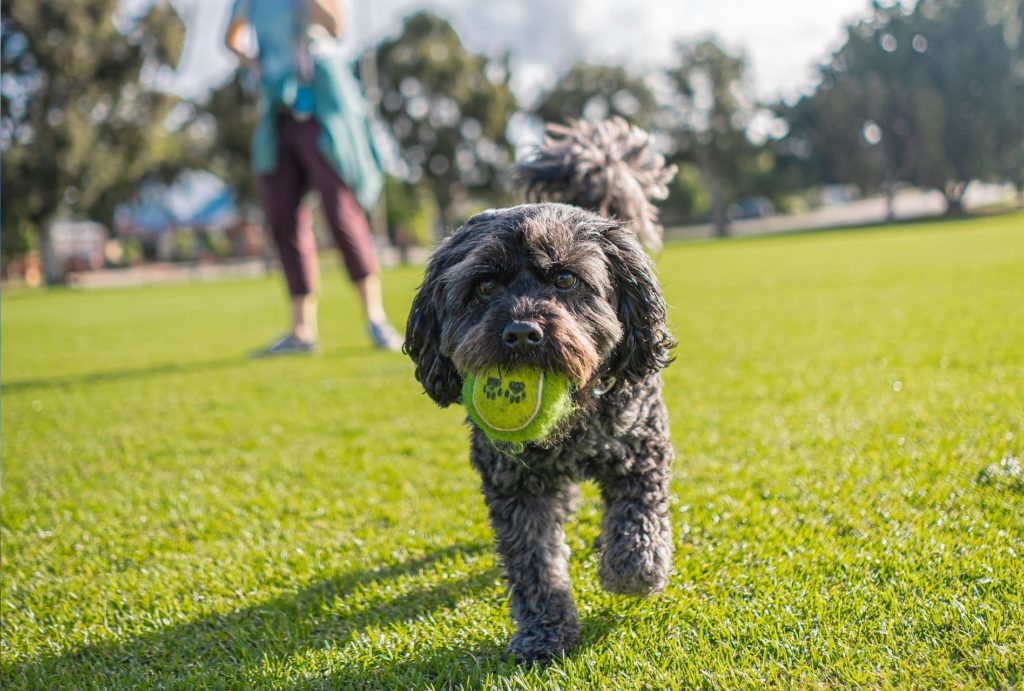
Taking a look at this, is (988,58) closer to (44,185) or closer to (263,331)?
(263,331)

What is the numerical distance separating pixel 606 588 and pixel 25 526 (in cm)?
318

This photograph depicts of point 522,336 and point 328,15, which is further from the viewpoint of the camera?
point 328,15

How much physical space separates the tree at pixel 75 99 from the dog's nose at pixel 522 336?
42722 millimetres

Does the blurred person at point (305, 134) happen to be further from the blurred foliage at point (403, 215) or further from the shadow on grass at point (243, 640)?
the blurred foliage at point (403, 215)

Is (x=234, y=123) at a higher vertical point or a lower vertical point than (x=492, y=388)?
higher

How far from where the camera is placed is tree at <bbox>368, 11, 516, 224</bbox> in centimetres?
5372

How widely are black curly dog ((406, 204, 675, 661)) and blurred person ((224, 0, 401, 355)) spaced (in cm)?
551

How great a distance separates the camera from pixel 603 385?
2875 millimetres

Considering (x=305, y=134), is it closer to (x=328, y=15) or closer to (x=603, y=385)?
(x=328, y=15)

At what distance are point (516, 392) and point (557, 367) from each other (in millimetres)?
168

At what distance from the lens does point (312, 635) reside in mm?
2766

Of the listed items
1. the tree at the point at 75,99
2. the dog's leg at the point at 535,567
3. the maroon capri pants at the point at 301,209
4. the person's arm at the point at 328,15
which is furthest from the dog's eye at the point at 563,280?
the tree at the point at 75,99

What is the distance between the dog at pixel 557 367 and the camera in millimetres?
2559

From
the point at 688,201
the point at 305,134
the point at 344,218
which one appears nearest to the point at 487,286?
the point at 344,218
